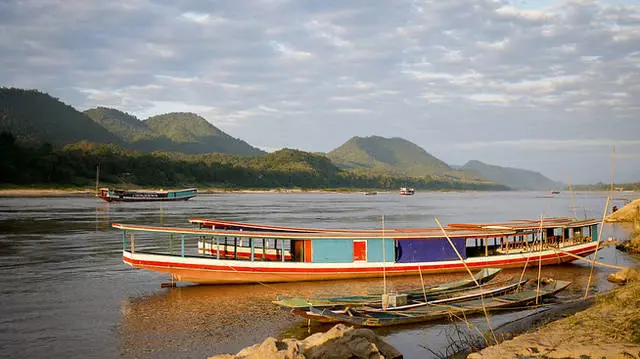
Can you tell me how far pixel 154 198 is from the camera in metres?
86.6

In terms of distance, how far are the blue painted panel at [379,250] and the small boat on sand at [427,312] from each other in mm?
6225

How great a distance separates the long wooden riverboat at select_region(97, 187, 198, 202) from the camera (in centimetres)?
7943

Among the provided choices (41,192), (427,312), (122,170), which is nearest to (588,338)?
(427,312)

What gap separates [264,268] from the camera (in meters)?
20.4

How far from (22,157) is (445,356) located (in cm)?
10984

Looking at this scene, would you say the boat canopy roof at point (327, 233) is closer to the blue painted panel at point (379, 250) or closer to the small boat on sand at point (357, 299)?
the blue painted panel at point (379, 250)

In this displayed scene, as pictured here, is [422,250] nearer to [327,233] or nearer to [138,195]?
[327,233]

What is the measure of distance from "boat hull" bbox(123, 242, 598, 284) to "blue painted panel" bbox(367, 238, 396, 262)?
11.1 inches

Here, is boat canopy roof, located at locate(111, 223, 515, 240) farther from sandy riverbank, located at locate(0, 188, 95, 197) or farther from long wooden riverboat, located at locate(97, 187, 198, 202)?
sandy riverbank, located at locate(0, 188, 95, 197)

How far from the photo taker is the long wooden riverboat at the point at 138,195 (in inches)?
3127

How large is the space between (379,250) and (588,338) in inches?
459

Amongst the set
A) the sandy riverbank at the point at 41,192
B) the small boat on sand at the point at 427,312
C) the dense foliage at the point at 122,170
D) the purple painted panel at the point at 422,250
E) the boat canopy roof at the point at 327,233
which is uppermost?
the dense foliage at the point at 122,170

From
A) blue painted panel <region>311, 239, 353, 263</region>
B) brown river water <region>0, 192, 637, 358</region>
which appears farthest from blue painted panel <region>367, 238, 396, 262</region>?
brown river water <region>0, 192, 637, 358</region>

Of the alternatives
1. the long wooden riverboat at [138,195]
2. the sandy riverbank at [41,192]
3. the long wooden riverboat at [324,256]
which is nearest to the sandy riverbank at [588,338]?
the long wooden riverboat at [324,256]
